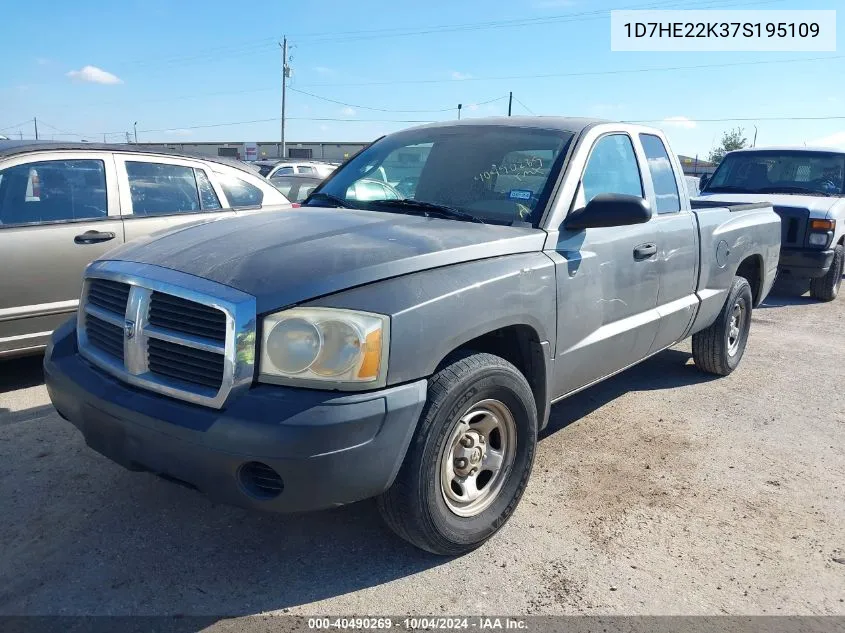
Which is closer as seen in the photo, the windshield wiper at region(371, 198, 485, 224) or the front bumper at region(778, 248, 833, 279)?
the windshield wiper at region(371, 198, 485, 224)

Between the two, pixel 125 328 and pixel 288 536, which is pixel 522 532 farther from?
pixel 125 328

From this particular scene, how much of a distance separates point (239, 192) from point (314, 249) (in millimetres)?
3451

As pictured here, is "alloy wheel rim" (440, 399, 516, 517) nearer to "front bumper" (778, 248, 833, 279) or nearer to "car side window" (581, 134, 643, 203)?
"car side window" (581, 134, 643, 203)

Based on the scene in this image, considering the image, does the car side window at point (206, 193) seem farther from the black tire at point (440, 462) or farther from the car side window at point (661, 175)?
the black tire at point (440, 462)

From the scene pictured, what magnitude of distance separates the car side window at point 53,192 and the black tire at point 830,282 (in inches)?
343

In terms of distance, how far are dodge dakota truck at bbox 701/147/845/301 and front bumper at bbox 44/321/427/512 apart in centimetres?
735

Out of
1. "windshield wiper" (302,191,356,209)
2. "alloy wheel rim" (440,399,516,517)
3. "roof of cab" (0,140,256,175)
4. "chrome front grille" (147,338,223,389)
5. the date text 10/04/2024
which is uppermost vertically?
"roof of cab" (0,140,256,175)

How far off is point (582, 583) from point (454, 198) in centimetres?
194

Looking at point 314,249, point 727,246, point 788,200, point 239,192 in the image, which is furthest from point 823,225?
point 314,249

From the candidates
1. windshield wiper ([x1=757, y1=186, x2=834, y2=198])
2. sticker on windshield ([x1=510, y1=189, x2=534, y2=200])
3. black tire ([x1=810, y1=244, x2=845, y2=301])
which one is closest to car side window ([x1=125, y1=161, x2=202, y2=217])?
sticker on windshield ([x1=510, y1=189, x2=534, y2=200])

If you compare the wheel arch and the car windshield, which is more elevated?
the car windshield

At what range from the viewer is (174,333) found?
2600mm

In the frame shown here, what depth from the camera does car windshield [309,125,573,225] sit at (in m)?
3.52

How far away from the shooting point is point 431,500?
2.71 meters
